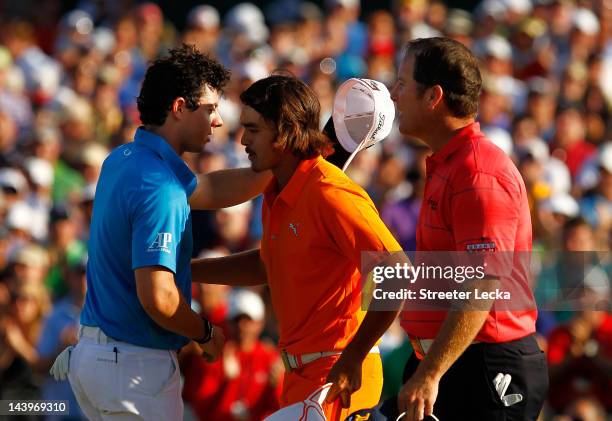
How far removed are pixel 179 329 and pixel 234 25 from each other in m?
10.3

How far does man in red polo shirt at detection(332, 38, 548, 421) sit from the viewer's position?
14.4 ft

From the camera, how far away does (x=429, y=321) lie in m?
4.80

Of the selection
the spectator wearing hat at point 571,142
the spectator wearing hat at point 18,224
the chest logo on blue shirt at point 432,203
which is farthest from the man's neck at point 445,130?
the spectator wearing hat at point 571,142

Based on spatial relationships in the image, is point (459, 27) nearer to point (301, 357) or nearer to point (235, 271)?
point (235, 271)

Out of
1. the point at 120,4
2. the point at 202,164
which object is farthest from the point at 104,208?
the point at 120,4

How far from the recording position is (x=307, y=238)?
4848mm

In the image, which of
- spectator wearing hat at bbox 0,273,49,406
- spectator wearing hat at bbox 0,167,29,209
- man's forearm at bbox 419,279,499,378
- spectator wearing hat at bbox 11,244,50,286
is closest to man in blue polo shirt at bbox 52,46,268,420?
man's forearm at bbox 419,279,499,378

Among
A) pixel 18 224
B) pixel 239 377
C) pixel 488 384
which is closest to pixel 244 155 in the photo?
pixel 18 224

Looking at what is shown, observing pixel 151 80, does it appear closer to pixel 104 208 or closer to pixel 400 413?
pixel 104 208

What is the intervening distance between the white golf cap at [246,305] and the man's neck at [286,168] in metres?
2.94

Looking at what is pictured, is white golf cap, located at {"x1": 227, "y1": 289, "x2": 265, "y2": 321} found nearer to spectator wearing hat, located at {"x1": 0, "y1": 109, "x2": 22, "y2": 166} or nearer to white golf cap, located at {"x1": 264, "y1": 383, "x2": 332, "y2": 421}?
white golf cap, located at {"x1": 264, "y1": 383, "x2": 332, "y2": 421}

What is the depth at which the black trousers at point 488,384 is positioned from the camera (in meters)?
4.70

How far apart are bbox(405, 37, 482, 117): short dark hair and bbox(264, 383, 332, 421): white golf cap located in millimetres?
1207

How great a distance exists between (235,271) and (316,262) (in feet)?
2.21
